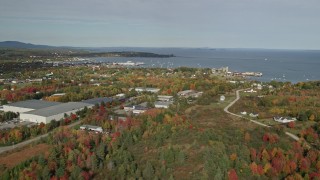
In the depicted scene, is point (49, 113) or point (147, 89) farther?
point (147, 89)

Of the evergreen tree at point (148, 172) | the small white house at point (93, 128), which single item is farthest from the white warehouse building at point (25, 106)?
the evergreen tree at point (148, 172)

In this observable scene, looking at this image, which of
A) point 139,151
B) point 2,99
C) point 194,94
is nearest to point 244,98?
point 194,94

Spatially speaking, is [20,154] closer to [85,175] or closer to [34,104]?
[85,175]

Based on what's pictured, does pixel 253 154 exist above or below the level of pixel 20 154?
above

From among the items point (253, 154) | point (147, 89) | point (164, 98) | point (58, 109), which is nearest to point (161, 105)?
point (164, 98)

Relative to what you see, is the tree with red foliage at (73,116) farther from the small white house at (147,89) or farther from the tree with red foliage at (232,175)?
the tree with red foliage at (232,175)

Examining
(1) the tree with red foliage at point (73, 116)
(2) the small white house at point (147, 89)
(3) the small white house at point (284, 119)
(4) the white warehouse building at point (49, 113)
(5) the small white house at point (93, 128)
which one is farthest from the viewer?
(2) the small white house at point (147, 89)

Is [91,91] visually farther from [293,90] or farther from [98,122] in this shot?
[293,90]

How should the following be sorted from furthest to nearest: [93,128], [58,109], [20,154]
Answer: [58,109] → [93,128] → [20,154]
